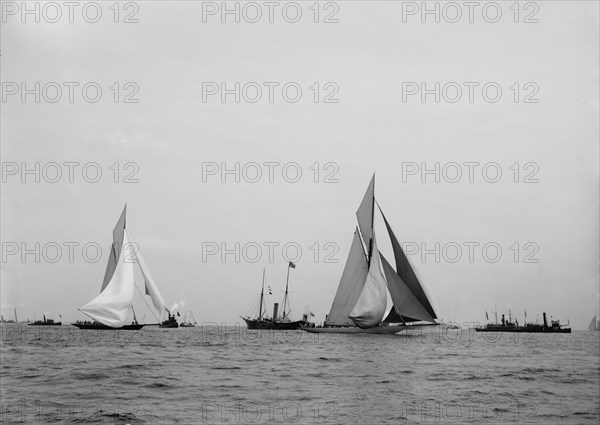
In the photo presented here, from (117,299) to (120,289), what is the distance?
151cm

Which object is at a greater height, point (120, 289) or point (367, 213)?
point (367, 213)

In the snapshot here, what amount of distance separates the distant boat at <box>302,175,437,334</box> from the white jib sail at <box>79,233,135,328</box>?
25.0 metres

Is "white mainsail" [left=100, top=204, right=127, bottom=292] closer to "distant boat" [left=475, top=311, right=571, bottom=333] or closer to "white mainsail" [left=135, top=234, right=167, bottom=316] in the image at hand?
"white mainsail" [left=135, top=234, right=167, bottom=316]

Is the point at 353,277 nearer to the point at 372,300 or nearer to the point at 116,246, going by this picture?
the point at 372,300

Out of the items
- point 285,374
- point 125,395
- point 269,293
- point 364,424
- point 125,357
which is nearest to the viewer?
point 364,424

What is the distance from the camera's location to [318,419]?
18516 millimetres

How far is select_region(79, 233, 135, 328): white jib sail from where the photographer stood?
7350 cm

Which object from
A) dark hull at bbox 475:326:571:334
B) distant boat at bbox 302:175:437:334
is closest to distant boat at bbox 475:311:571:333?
dark hull at bbox 475:326:571:334

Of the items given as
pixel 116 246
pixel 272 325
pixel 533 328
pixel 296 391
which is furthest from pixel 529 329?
pixel 296 391

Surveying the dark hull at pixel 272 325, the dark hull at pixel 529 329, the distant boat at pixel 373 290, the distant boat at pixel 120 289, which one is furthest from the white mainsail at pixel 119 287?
the dark hull at pixel 529 329

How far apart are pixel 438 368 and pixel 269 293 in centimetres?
8675

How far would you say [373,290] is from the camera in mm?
67688

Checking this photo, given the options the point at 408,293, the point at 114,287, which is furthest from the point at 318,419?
the point at 114,287

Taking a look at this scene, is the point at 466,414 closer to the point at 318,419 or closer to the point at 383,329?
the point at 318,419
